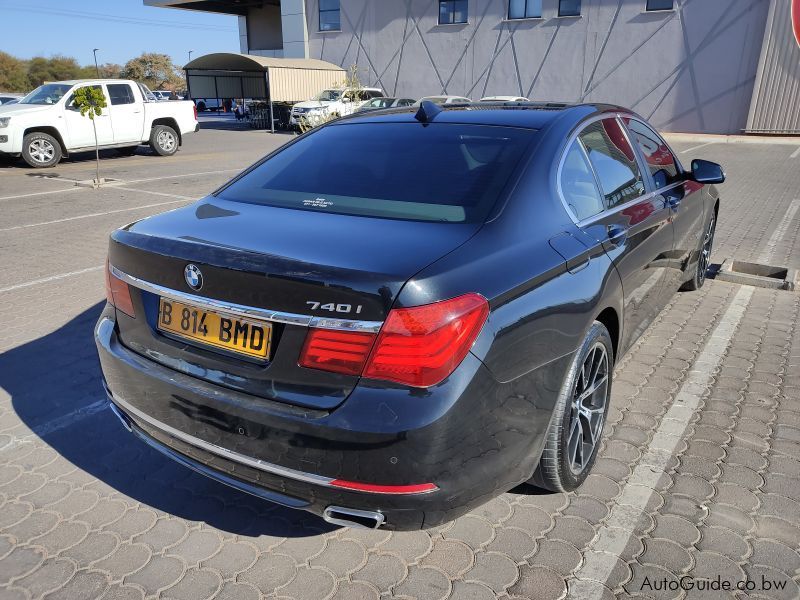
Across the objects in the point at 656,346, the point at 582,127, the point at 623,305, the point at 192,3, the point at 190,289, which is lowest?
the point at 656,346

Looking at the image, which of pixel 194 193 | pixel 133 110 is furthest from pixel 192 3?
pixel 194 193

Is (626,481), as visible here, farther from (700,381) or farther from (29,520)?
(29,520)

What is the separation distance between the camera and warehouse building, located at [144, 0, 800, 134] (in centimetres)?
2438

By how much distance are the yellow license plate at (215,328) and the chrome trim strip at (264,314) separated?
1.0 inches

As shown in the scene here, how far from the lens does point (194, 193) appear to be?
11.3 m

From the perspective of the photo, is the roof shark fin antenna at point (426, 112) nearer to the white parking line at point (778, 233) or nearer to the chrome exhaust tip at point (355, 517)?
the chrome exhaust tip at point (355, 517)

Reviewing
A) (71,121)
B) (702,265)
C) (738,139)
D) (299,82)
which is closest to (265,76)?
(299,82)

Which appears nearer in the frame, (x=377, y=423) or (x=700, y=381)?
(x=377, y=423)

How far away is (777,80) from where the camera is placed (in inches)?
946

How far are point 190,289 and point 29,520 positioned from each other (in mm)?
1398

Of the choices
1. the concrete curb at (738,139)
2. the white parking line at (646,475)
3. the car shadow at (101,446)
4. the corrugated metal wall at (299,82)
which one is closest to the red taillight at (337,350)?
the car shadow at (101,446)

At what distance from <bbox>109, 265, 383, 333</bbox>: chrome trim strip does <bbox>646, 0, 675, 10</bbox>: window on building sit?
28.8 m

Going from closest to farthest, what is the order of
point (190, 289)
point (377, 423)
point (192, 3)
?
point (377, 423) < point (190, 289) < point (192, 3)

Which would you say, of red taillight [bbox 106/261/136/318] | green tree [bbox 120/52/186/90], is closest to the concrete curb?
red taillight [bbox 106/261/136/318]
